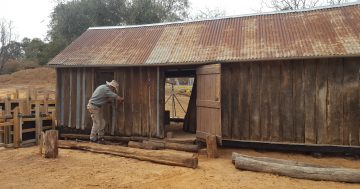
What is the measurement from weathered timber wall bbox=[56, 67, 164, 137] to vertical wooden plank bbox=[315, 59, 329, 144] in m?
4.65

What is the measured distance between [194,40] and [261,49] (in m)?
2.54

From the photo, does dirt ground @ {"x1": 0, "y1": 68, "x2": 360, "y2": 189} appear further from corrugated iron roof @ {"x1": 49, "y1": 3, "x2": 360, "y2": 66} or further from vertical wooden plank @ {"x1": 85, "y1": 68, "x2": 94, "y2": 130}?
corrugated iron roof @ {"x1": 49, "y1": 3, "x2": 360, "y2": 66}

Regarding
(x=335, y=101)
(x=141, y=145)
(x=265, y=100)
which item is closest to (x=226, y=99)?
(x=265, y=100)

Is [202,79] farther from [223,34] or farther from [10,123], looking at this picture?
[10,123]

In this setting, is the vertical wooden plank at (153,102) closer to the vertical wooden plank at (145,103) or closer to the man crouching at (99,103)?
the vertical wooden plank at (145,103)

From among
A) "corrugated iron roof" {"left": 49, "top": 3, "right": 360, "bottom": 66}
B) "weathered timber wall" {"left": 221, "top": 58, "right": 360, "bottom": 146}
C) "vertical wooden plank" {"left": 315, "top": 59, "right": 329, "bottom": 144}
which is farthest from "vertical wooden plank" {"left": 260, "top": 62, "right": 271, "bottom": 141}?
"vertical wooden plank" {"left": 315, "top": 59, "right": 329, "bottom": 144}

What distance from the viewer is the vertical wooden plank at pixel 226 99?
35.3 ft

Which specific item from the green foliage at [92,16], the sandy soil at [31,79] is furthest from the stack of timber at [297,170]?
the sandy soil at [31,79]

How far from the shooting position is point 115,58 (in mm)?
12070

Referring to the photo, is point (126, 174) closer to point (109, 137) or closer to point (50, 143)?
point (50, 143)

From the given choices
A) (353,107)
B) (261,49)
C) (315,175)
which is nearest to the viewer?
(315,175)

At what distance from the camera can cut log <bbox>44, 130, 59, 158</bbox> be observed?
30.2 feet

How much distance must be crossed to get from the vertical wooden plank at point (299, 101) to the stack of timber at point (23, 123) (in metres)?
8.11

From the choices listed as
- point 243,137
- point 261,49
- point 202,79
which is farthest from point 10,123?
point 261,49
